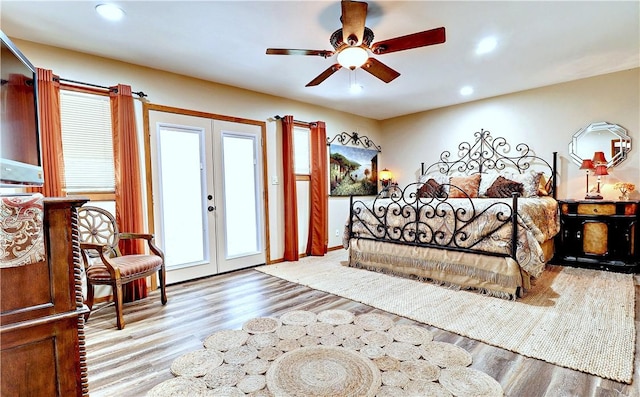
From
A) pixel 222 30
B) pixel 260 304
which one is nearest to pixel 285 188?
pixel 260 304

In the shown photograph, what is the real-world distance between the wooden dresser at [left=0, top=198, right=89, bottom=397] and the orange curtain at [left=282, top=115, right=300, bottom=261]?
141 inches

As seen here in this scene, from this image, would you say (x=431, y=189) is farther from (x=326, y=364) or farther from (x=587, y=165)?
(x=326, y=364)

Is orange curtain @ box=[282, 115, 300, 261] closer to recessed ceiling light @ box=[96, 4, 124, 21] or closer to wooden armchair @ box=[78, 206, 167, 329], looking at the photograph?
wooden armchair @ box=[78, 206, 167, 329]

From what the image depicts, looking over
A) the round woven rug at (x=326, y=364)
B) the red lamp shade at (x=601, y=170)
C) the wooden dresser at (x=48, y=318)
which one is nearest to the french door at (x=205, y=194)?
the round woven rug at (x=326, y=364)

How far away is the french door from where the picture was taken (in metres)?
3.64

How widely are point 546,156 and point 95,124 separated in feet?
19.4

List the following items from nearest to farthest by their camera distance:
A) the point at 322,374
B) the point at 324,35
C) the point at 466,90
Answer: the point at 322,374, the point at 324,35, the point at 466,90

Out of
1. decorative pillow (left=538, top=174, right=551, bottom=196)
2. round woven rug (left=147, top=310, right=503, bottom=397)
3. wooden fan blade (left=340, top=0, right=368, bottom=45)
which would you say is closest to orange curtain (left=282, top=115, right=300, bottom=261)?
round woven rug (left=147, top=310, right=503, bottom=397)

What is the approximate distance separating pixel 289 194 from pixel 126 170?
85.9 inches

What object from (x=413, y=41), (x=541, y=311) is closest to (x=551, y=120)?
(x=541, y=311)

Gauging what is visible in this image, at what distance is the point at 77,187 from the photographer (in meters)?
2.99

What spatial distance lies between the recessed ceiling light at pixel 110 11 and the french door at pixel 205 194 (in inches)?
46.7

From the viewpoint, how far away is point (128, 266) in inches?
105

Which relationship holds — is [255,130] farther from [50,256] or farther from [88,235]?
[50,256]
